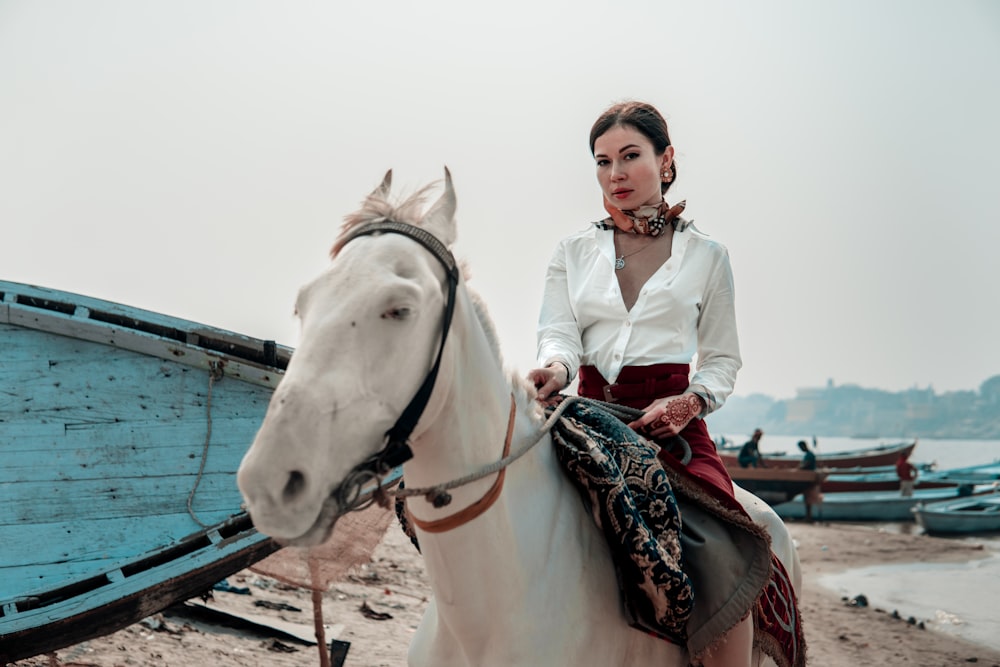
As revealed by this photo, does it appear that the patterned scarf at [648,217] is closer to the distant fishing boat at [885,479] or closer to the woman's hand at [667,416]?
the woman's hand at [667,416]

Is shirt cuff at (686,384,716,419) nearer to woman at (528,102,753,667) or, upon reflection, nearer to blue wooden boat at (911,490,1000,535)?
woman at (528,102,753,667)

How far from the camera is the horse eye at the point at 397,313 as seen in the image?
1.73 meters

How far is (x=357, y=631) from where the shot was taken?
6746mm

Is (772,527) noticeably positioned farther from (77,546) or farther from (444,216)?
(77,546)

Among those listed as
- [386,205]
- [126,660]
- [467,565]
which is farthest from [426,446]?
[126,660]

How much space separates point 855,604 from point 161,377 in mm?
10214

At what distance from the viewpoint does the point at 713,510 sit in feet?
8.63

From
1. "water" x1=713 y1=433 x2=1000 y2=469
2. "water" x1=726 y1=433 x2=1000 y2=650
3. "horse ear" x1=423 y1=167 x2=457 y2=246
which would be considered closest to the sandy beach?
"water" x1=726 y1=433 x2=1000 y2=650

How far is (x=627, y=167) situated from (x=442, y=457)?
1.49 metres

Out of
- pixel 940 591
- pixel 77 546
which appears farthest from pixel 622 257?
pixel 940 591

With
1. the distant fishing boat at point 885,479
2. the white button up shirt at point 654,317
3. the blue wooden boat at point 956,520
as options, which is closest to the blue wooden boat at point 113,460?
the white button up shirt at point 654,317

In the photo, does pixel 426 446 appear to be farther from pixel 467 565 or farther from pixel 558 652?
pixel 558 652

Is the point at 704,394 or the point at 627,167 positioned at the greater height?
the point at 627,167

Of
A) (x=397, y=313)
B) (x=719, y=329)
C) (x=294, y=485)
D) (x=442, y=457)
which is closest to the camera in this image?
(x=294, y=485)
